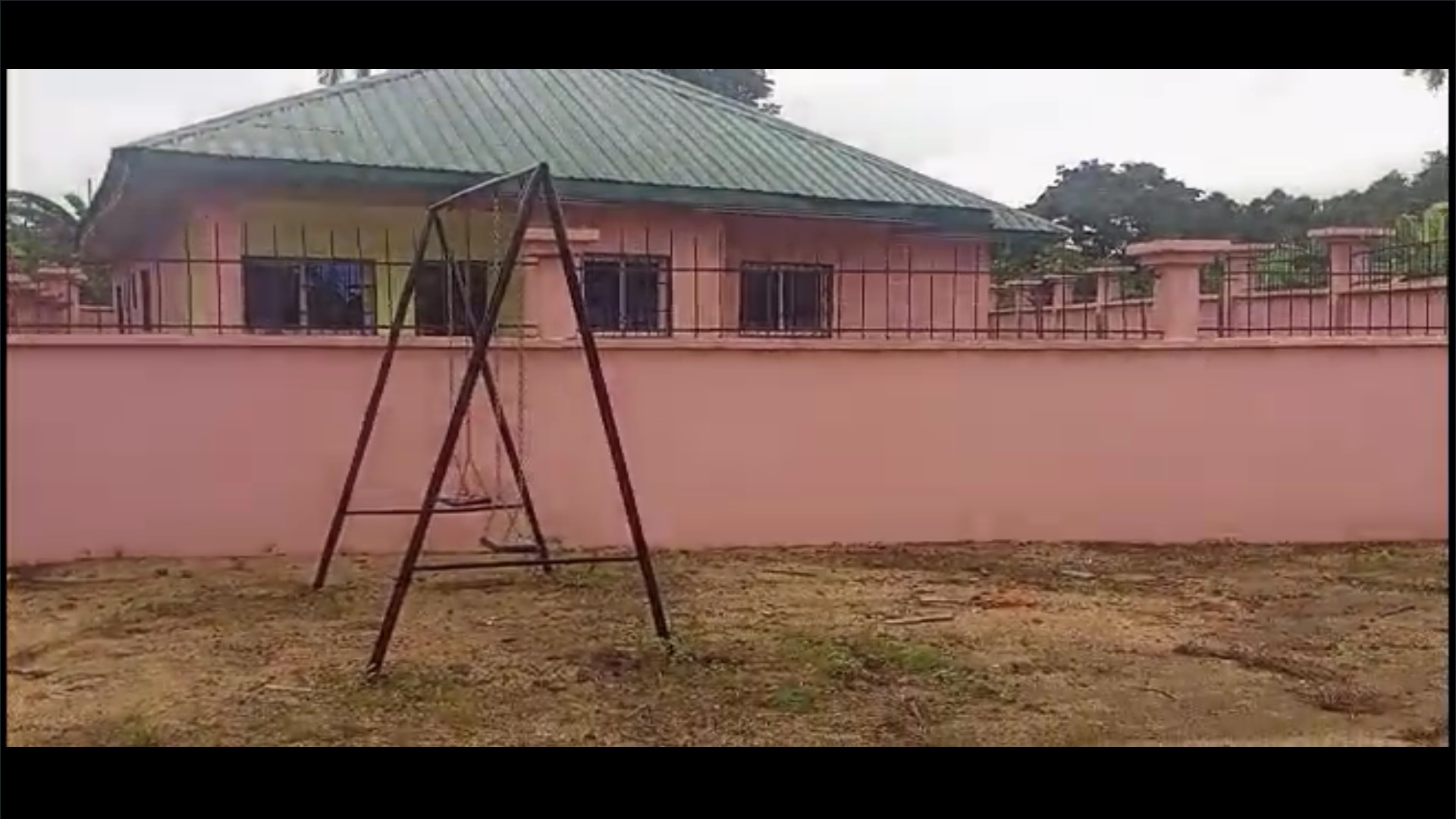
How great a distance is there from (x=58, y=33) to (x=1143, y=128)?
1277 cm

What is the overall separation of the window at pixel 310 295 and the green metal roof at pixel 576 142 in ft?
2.22

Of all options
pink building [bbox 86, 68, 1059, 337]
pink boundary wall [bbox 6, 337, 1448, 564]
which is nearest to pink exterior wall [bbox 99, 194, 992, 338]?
pink building [bbox 86, 68, 1059, 337]

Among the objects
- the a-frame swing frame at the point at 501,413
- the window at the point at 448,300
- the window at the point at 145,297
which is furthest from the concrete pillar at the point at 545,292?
the window at the point at 145,297

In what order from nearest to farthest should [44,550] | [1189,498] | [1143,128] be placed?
[44,550] → [1189,498] → [1143,128]

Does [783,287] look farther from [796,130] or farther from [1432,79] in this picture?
[1432,79]

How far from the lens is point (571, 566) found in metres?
5.26

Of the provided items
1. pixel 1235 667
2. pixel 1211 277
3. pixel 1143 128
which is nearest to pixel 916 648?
pixel 1235 667

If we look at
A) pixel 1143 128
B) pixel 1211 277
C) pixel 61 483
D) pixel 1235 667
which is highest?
pixel 1143 128

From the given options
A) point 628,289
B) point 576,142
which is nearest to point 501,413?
point 628,289

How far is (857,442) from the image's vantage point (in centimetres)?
581

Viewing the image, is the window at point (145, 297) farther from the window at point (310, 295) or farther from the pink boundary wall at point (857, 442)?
the window at point (310, 295)

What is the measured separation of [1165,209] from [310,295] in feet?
50.5

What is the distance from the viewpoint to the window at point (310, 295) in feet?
24.0

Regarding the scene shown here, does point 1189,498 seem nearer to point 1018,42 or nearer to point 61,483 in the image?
point 1018,42
